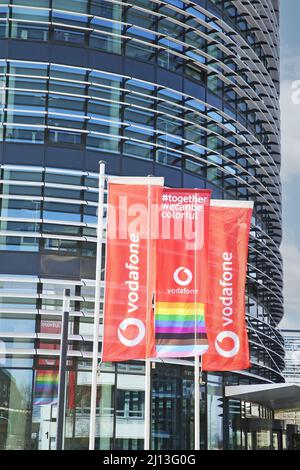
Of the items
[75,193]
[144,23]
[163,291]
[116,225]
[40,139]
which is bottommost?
[163,291]

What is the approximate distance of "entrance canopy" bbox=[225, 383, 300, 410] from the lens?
29.8m

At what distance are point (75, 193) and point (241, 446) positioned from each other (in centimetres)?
1224

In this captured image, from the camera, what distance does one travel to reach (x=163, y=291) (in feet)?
71.6

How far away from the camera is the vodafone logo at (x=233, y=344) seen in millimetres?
22766

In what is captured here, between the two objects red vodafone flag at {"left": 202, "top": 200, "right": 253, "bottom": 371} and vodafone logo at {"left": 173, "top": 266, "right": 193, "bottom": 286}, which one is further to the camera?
red vodafone flag at {"left": 202, "top": 200, "right": 253, "bottom": 371}

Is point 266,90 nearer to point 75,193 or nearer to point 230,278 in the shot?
point 75,193

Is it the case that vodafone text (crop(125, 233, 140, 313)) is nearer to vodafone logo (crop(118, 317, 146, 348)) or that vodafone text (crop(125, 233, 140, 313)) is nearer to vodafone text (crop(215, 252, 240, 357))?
vodafone logo (crop(118, 317, 146, 348))

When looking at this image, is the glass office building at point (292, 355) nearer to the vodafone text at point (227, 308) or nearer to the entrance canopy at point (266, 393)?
the entrance canopy at point (266, 393)

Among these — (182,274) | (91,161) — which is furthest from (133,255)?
(91,161)

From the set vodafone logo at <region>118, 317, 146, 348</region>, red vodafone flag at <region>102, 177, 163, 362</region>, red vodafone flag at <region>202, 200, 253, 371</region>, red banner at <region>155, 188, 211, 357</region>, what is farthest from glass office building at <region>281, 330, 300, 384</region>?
vodafone logo at <region>118, 317, 146, 348</region>

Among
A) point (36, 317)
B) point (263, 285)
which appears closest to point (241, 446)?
point (263, 285)

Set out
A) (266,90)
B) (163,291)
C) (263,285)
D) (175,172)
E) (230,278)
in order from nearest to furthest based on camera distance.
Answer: (163,291) → (230,278) → (175,172) → (263,285) → (266,90)
